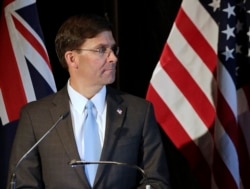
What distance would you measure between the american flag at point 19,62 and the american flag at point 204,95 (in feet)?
1.91

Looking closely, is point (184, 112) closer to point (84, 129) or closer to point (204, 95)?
point (204, 95)

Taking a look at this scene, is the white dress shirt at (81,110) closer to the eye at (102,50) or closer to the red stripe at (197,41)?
the eye at (102,50)

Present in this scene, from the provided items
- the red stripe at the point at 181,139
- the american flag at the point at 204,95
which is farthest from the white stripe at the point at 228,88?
the red stripe at the point at 181,139

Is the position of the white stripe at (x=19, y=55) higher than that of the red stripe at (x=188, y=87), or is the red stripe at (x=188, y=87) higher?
the white stripe at (x=19, y=55)

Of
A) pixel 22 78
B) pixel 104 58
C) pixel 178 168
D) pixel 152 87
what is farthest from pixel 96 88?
pixel 178 168

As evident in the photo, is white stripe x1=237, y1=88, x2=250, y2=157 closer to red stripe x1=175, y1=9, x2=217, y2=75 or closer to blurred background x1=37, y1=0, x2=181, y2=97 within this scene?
red stripe x1=175, y1=9, x2=217, y2=75

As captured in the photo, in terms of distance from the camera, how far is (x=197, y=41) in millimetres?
2264

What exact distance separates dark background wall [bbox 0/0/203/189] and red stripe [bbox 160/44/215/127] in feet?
1.38

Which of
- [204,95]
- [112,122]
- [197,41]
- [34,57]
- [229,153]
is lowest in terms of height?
[229,153]

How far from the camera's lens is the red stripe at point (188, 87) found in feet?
7.40

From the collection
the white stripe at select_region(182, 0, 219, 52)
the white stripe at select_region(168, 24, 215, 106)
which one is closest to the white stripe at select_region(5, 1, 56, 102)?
the white stripe at select_region(168, 24, 215, 106)

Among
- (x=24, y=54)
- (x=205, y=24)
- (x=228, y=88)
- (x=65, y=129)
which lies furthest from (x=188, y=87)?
(x=24, y=54)

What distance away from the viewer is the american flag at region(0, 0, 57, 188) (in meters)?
2.40

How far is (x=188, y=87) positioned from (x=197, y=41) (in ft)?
0.72
